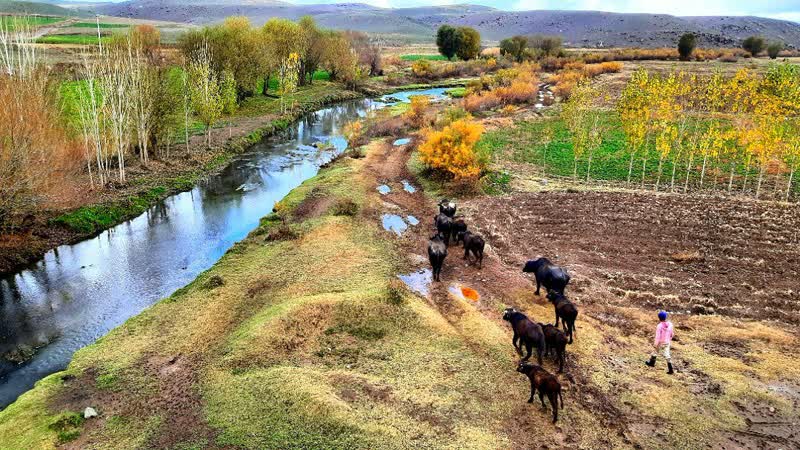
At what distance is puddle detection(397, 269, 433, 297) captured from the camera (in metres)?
22.3

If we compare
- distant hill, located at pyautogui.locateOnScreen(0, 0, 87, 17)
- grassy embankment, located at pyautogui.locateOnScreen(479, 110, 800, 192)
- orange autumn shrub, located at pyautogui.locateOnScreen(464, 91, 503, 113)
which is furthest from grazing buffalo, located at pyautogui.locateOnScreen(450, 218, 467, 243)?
distant hill, located at pyautogui.locateOnScreen(0, 0, 87, 17)

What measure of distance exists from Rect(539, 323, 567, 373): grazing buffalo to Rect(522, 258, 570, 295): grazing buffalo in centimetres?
358

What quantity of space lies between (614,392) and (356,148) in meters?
35.8

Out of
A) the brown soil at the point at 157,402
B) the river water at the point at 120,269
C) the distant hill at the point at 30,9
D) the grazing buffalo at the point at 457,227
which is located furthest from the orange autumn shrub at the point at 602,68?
the distant hill at the point at 30,9

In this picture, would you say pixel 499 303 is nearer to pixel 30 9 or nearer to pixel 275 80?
pixel 275 80

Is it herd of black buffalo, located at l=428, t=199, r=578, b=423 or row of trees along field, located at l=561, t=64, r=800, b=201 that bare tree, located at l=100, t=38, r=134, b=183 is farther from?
row of trees along field, located at l=561, t=64, r=800, b=201

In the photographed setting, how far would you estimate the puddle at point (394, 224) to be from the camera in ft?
97.0

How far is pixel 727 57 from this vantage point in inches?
3831

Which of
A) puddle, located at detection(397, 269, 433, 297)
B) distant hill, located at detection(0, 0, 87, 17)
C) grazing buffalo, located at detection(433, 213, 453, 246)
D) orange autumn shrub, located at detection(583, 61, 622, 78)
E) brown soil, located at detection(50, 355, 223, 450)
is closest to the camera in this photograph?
brown soil, located at detection(50, 355, 223, 450)

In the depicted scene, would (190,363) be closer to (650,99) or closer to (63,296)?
(63,296)

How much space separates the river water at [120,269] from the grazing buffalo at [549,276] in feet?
52.1

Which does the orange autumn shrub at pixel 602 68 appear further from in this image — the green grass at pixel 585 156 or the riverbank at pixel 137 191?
the riverbank at pixel 137 191

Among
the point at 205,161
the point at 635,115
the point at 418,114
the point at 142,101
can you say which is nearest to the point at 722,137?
the point at 635,115

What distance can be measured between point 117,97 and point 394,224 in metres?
22.5
